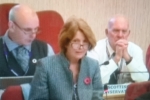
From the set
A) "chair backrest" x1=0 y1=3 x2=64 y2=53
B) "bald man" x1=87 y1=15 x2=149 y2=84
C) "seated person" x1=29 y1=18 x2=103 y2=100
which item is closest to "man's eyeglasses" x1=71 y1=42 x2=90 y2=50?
"seated person" x1=29 y1=18 x2=103 y2=100

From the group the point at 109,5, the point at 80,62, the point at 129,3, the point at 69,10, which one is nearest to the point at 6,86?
the point at 80,62

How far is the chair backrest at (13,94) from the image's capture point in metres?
1.49

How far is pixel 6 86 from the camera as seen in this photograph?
1678 millimetres

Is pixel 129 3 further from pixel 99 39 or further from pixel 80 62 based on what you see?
pixel 80 62

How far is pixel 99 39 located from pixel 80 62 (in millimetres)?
289

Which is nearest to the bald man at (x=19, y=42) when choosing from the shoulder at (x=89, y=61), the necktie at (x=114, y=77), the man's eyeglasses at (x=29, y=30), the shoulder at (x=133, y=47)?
the man's eyeglasses at (x=29, y=30)

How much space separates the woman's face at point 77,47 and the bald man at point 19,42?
244 millimetres

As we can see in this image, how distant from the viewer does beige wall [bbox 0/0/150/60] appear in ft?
5.83

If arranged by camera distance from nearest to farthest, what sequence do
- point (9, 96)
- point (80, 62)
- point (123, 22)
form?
point (9, 96)
point (80, 62)
point (123, 22)

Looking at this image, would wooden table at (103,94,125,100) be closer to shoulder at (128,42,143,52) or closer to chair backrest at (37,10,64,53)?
shoulder at (128,42,143,52)

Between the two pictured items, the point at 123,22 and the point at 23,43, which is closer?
the point at 23,43

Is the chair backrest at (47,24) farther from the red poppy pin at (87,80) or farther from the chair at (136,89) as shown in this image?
the chair at (136,89)

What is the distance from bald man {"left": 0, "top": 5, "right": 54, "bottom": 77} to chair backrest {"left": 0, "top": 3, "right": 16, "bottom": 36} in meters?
0.02

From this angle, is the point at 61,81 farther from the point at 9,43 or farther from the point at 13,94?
the point at 9,43
